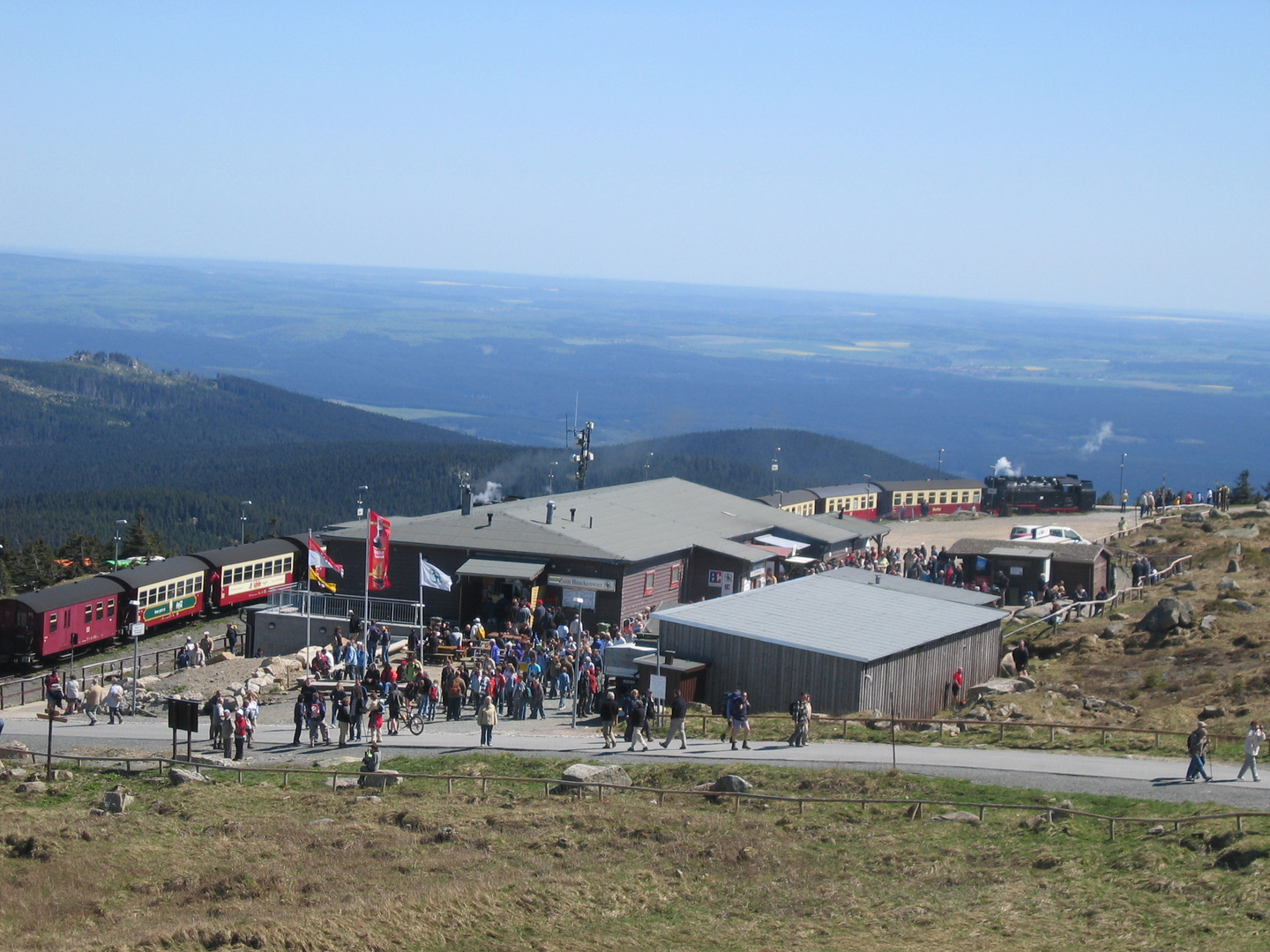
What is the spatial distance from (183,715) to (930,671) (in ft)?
54.4

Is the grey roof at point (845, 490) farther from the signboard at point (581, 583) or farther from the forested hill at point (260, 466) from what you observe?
the signboard at point (581, 583)

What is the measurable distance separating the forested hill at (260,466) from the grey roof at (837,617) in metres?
40.5

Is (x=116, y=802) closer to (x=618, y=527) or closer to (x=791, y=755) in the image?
(x=791, y=755)

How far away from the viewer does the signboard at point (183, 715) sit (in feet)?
79.2

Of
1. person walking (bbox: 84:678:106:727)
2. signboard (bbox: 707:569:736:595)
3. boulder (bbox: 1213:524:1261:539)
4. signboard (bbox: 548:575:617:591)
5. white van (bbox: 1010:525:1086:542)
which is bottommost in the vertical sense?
person walking (bbox: 84:678:106:727)

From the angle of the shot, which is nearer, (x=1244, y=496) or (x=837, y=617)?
Result: (x=837, y=617)

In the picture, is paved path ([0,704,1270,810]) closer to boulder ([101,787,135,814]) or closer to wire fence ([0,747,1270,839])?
wire fence ([0,747,1270,839])

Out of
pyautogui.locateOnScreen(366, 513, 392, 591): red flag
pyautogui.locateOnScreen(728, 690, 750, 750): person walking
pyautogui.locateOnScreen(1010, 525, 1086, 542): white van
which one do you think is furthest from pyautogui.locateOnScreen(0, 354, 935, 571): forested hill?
pyautogui.locateOnScreen(728, 690, 750, 750): person walking

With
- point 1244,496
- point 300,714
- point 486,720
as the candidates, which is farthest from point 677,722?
point 1244,496

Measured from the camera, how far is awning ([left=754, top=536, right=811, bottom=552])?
163 ft

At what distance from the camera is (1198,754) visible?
21.7 metres

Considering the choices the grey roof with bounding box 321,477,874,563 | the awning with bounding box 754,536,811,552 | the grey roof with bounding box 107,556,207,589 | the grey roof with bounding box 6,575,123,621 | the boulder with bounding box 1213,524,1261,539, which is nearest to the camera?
the grey roof with bounding box 321,477,874,563

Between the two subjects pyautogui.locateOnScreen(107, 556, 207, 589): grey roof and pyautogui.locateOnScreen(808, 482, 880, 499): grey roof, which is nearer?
pyautogui.locateOnScreen(107, 556, 207, 589): grey roof

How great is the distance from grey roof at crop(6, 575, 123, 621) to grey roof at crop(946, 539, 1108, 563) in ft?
94.9
